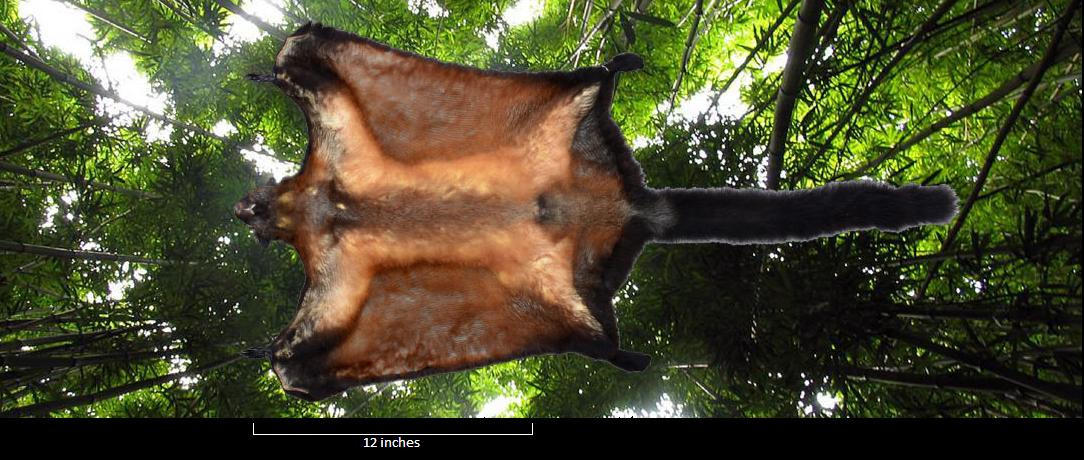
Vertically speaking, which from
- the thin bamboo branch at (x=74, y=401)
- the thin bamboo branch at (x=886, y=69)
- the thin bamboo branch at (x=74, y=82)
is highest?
the thin bamboo branch at (x=74, y=82)

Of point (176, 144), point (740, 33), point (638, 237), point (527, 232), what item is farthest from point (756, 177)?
point (176, 144)

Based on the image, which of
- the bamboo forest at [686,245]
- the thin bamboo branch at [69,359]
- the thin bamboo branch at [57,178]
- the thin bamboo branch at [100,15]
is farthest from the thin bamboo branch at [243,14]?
the thin bamboo branch at [69,359]

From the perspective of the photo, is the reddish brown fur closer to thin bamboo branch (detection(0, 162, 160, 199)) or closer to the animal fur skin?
the animal fur skin

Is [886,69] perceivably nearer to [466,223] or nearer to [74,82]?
[466,223]

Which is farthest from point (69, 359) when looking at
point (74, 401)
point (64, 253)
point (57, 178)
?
point (57, 178)

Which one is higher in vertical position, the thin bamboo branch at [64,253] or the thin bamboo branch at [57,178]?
the thin bamboo branch at [57,178]

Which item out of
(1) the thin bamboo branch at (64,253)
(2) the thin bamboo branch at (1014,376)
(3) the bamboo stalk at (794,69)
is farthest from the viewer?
(1) the thin bamboo branch at (64,253)

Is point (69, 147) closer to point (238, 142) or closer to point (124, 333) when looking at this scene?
point (238, 142)

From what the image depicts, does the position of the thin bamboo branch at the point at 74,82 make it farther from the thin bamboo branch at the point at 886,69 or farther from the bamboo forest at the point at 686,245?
the thin bamboo branch at the point at 886,69

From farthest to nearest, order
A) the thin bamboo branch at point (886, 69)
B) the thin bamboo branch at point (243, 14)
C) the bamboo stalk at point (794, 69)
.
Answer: the thin bamboo branch at point (243, 14) < the thin bamboo branch at point (886, 69) < the bamboo stalk at point (794, 69)
